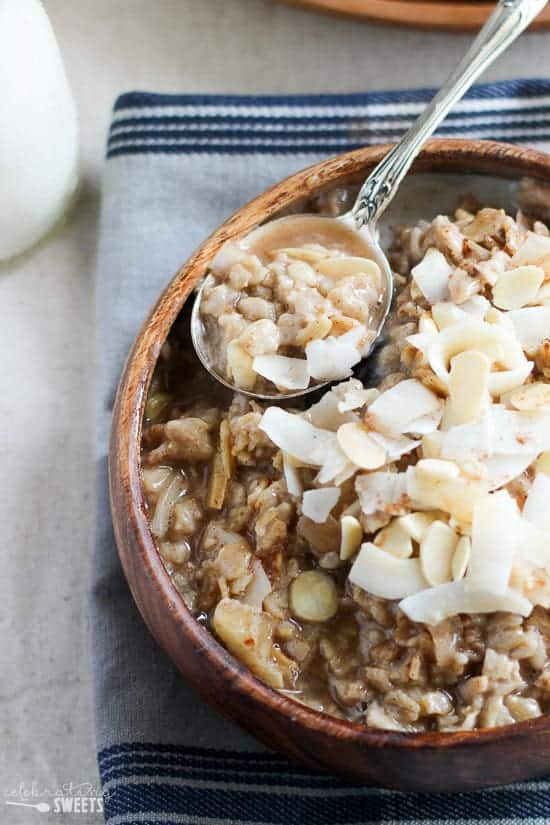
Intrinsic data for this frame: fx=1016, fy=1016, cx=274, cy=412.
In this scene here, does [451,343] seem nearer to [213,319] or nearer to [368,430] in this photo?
[368,430]

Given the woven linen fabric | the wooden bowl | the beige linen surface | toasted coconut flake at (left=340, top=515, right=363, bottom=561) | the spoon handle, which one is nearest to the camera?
the wooden bowl

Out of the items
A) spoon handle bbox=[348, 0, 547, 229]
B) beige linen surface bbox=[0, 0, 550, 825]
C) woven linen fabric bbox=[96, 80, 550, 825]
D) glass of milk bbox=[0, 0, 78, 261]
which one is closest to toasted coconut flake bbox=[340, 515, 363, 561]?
woven linen fabric bbox=[96, 80, 550, 825]

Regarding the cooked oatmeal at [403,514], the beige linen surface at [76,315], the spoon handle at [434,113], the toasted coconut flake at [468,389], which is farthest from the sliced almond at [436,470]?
the beige linen surface at [76,315]

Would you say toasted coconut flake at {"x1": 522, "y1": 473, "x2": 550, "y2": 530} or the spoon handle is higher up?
the spoon handle

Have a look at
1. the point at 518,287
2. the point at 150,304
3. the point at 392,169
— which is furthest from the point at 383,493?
the point at 150,304

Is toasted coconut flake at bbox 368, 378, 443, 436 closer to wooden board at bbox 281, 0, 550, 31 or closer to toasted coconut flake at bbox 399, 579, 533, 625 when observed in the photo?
toasted coconut flake at bbox 399, 579, 533, 625

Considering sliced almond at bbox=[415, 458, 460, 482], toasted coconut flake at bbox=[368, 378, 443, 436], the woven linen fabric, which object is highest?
toasted coconut flake at bbox=[368, 378, 443, 436]

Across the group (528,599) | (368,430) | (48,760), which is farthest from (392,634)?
(48,760)
